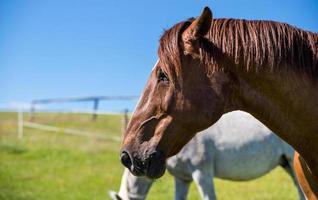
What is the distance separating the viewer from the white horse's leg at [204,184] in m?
5.20

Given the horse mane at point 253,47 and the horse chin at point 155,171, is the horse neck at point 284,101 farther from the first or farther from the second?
the horse chin at point 155,171

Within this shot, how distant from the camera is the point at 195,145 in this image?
17.9 ft

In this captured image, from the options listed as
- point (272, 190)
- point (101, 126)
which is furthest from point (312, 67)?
point (101, 126)

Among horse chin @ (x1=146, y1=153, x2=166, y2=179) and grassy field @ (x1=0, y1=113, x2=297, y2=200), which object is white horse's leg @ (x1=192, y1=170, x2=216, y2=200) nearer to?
grassy field @ (x1=0, y1=113, x2=297, y2=200)

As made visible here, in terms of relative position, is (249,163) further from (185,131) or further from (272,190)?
(185,131)

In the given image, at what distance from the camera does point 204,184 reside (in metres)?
5.25

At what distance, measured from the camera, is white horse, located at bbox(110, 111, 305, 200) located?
535cm

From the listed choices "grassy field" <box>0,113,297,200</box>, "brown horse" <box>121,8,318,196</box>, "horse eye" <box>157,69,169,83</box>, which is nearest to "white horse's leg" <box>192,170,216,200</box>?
"grassy field" <box>0,113,297,200</box>

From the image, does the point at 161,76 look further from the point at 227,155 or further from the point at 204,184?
the point at 227,155

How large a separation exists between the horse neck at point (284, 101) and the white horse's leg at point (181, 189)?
3.60 metres

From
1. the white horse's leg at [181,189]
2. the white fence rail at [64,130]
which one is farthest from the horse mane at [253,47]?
the white fence rail at [64,130]

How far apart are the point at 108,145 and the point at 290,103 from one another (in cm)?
1232

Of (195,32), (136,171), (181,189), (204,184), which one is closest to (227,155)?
(204,184)

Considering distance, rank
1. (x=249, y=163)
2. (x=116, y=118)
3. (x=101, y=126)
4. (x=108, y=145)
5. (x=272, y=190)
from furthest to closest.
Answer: (x=116, y=118) < (x=101, y=126) < (x=108, y=145) < (x=272, y=190) < (x=249, y=163)
